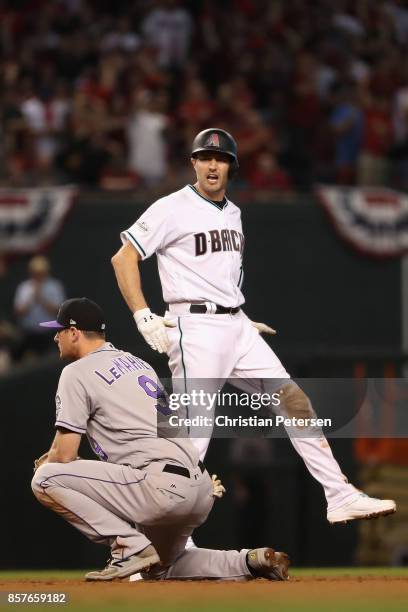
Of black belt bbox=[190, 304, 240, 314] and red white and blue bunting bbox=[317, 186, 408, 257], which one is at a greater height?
red white and blue bunting bbox=[317, 186, 408, 257]

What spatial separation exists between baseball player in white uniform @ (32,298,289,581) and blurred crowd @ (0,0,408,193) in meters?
6.20

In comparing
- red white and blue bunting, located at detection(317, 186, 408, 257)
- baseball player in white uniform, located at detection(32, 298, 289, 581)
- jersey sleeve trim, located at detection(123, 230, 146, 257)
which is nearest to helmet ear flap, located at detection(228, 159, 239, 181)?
jersey sleeve trim, located at detection(123, 230, 146, 257)

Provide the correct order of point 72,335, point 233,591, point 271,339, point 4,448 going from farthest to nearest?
point 271,339 < point 4,448 < point 72,335 < point 233,591

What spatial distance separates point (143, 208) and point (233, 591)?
6785 millimetres

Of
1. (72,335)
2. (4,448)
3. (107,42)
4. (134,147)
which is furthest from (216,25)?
(72,335)

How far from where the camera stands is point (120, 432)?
620 cm

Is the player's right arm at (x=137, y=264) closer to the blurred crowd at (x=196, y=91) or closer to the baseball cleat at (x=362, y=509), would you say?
the baseball cleat at (x=362, y=509)

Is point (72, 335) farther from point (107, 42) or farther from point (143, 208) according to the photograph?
point (107, 42)

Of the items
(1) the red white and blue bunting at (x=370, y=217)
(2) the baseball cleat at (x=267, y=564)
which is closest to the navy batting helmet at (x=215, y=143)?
(2) the baseball cleat at (x=267, y=564)

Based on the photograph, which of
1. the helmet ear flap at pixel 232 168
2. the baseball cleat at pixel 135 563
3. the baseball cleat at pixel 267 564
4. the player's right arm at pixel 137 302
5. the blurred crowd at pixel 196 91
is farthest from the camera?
the blurred crowd at pixel 196 91

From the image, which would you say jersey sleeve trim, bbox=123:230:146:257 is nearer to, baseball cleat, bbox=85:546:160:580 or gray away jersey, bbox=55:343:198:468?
gray away jersey, bbox=55:343:198:468

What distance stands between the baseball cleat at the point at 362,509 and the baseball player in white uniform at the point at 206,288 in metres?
0.19

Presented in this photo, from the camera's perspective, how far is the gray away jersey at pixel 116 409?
6137 millimetres

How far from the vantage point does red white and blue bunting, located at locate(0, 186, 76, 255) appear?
12289 millimetres
